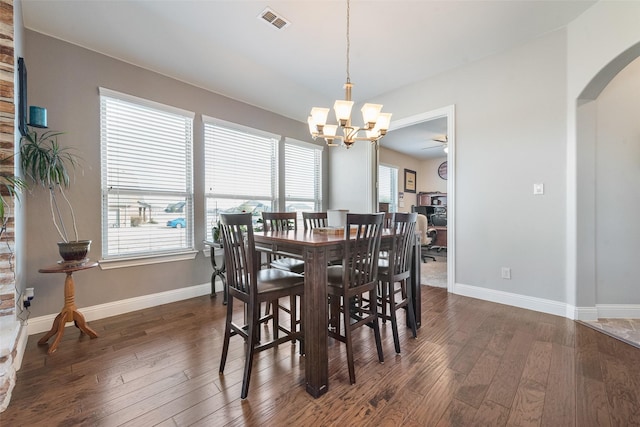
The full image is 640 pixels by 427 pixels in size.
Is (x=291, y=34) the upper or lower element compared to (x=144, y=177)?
upper

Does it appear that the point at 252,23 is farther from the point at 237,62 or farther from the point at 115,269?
the point at 115,269

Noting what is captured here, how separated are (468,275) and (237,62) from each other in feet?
12.6

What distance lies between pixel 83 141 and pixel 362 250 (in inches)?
111

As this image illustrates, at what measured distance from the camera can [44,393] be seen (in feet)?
5.19

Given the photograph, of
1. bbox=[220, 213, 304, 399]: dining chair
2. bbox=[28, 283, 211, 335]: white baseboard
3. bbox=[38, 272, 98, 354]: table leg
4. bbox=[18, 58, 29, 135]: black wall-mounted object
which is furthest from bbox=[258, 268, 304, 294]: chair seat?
bbox=[18, 58, 29, 135]: black wall-mounted object

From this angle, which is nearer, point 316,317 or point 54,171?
point 316,317

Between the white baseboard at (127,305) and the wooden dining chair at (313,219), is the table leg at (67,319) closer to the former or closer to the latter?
the white baseboard at (127,305)

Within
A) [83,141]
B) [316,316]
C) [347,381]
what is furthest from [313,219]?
[83,141]

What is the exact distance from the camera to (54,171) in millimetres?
2252

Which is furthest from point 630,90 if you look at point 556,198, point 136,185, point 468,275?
point 136,185

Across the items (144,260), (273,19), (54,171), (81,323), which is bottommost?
(81,323)

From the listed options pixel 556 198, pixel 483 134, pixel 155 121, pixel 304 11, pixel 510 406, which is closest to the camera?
pixel 510 406

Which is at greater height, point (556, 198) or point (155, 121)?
point (155, 121)

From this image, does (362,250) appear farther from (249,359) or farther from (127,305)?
(127,305)
